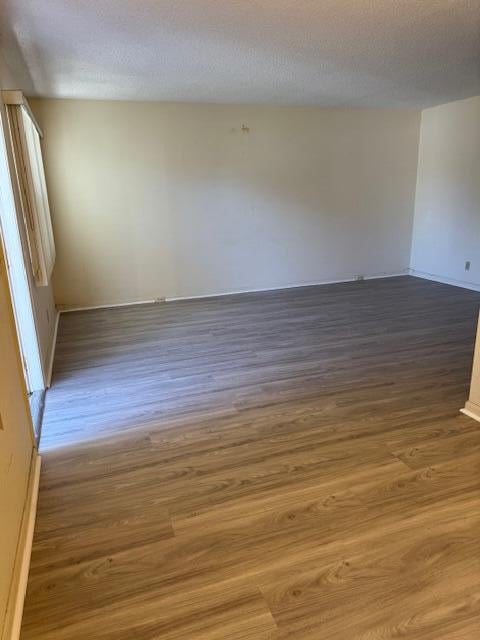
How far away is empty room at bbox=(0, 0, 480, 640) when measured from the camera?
152cm

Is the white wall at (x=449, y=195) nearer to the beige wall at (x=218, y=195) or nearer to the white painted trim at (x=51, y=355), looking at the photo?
the beige wall at (x=218, y=195)

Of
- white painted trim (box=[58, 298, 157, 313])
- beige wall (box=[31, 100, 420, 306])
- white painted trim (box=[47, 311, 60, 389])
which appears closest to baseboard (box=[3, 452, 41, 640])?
white painted trim (box=[47, 311, 60, 389])

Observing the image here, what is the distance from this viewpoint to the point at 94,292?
17.1ft

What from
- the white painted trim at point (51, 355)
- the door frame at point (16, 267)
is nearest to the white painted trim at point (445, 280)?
the white painted trim at point (51, 355)

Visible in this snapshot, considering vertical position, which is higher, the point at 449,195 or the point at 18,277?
the point at 449,195

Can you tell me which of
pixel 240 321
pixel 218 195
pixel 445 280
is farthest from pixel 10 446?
pixel 445 280

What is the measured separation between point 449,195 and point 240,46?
395cm

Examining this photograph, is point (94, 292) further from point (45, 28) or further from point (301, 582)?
point (301, 582)

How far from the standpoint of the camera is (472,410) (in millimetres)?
2564

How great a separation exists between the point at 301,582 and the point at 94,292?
4426 millimetres

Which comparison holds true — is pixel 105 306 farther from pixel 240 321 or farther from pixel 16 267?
pixel 16 267

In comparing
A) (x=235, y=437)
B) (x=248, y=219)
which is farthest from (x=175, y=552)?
(x=248, y=219)

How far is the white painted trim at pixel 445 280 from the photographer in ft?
18.3

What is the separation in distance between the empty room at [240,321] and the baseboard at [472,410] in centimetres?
Result: 4
